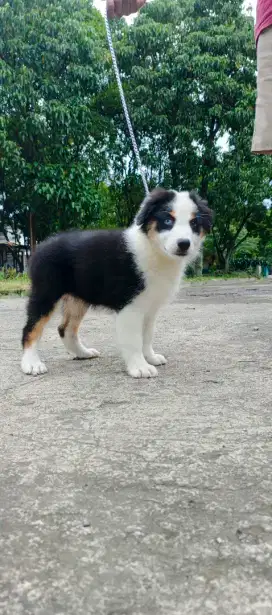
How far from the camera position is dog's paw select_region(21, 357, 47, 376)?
3.12 metres

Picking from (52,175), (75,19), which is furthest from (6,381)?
(75,19)

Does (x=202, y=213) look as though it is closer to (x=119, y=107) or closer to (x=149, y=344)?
(x=149, y=344)

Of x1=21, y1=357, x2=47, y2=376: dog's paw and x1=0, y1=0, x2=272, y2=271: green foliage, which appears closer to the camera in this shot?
x1=21, y1=357, x2=47, y2=376: dog's paw

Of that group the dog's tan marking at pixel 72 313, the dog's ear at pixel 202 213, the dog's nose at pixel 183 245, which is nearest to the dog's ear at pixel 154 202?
the dog's ear at pixel 202 213

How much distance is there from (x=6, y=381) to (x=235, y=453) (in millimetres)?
1538

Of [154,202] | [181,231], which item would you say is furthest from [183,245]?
[154,202]

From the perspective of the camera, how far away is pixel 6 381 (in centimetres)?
294

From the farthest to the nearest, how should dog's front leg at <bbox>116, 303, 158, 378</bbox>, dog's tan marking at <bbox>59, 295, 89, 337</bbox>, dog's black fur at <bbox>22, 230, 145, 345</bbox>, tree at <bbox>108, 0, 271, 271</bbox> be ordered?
tree at <bbox>108, 0, 271, 271</bbox>
dog's tan marking at <bbox>59, 295, 89, 337</bbox>
dog's black fur at <bbox>22, 230, 145, 345</bbox>
dog's front leg at <bbox>116, 303, 158, 378</bbox>

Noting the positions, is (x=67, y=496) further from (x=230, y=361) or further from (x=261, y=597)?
(x=230, y=361)

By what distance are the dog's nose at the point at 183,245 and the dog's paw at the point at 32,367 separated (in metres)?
1.01

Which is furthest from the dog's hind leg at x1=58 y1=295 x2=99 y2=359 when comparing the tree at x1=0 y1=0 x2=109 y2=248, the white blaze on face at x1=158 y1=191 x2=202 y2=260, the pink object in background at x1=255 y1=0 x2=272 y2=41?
the tree at x1=0 y1=0 x2=109 y2=248

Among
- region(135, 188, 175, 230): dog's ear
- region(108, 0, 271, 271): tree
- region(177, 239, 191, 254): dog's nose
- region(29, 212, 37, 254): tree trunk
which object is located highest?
region(108, 0, 271, 271): tree

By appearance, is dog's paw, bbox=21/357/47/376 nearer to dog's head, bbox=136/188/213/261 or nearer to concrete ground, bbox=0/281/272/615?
concrete ground, bbox=0/281/272/615

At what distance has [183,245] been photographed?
9.63 ft
